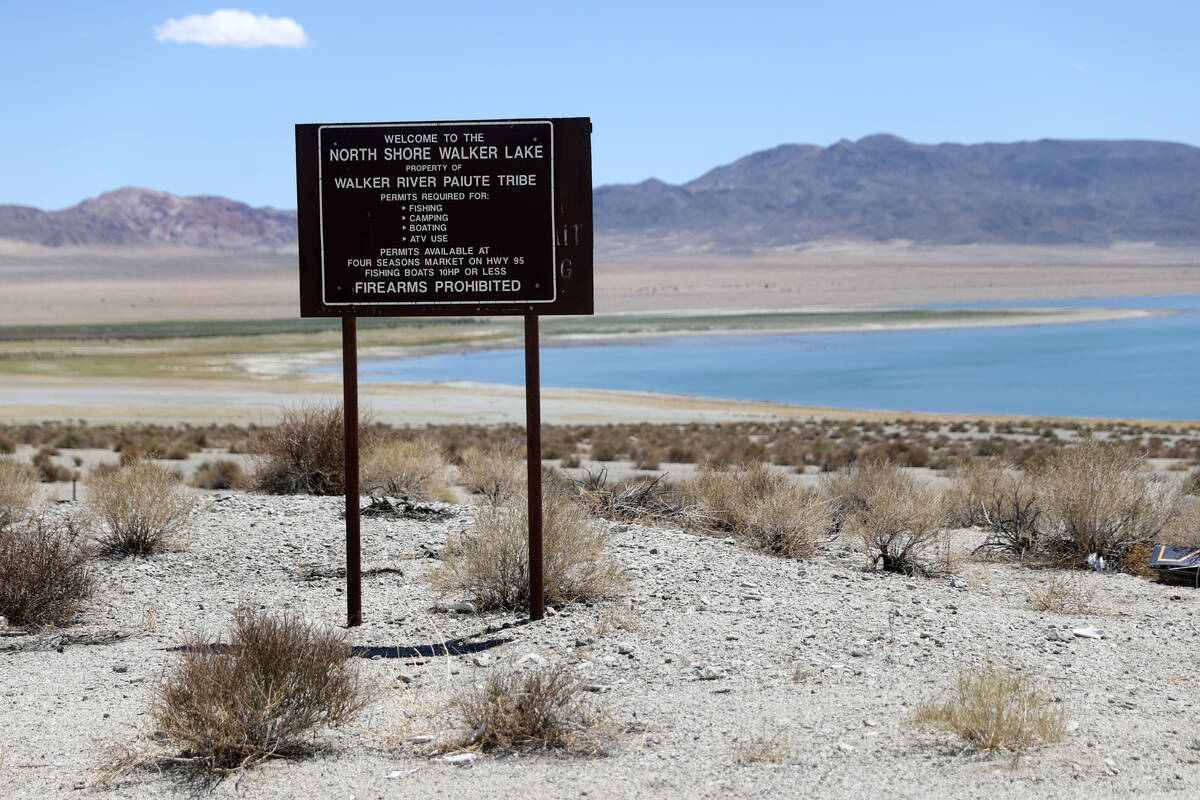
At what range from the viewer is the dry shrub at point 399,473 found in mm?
14422

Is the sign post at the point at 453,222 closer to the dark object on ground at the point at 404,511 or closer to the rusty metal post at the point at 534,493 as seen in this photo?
the rusty metal post at the point at 534,493

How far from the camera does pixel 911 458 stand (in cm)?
2534

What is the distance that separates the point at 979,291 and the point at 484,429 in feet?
459

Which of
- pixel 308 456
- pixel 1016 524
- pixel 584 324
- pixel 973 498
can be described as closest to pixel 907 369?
pixel 584 324

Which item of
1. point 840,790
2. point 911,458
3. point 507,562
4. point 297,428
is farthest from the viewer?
point 911,458

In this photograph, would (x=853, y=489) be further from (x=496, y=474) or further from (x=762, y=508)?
(x=496, y=474)

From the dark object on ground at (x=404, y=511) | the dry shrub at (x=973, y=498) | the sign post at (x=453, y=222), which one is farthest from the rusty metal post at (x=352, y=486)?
the dry shrub at (x=973, y=498)

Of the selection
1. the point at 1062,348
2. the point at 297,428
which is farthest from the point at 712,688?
the point at 1062,348

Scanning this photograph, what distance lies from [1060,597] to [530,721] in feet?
16.0

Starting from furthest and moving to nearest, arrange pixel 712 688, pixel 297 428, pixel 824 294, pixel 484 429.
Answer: pixel 824 294
pixel 484 429
pixel 297 428
pixel 712 688

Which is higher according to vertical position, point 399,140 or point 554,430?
point 399,140

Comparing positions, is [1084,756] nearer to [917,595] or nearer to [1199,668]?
[1199,668]

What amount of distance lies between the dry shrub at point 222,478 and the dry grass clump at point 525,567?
746cm

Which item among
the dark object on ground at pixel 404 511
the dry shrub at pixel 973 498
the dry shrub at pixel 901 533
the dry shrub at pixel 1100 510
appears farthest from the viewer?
the dry shrub at pixel 973 498
